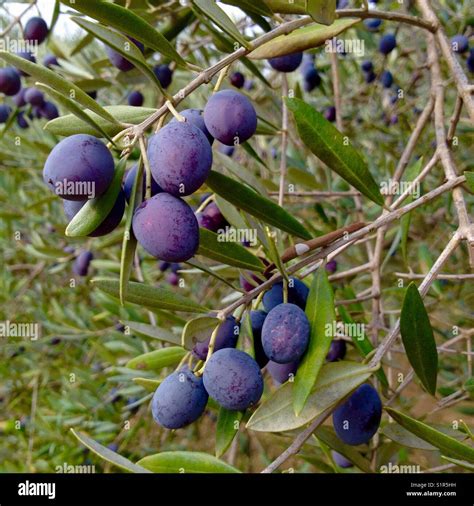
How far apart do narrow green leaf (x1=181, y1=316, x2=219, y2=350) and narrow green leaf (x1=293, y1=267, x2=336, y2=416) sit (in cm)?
13

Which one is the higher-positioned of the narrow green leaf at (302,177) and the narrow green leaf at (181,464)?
the narrow green leaf at (302,177)

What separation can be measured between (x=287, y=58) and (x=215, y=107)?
1.66ft

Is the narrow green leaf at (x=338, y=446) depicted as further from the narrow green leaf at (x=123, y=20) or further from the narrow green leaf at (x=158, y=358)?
the narrow green leaf at (x=123, y=20)

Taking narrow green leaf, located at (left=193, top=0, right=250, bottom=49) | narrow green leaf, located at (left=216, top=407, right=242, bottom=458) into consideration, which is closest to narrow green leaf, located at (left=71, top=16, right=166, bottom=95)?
narrow green leaf, located at (left=193, top=0, right=250, bottom=49)

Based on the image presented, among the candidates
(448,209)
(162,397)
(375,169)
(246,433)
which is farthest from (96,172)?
(246,433)

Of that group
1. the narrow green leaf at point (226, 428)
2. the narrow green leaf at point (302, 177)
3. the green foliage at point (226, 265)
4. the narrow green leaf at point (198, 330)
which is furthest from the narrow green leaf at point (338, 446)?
the narrow green leaf at point (302, 177)

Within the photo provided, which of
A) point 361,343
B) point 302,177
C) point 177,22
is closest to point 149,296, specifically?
point 361,343

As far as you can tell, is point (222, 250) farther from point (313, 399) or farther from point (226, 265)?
point (226, 265)

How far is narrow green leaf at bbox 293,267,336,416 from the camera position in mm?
728

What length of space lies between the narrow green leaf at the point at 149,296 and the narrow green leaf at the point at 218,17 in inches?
14.7

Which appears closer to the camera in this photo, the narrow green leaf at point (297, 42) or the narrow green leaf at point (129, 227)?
the narrow green leaf at point (129, 227)

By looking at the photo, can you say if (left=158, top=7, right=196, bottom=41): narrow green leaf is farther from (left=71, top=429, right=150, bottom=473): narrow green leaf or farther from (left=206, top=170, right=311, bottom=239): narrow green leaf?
(left=71, top=429, right=150, bottom=473): narrow green leaf

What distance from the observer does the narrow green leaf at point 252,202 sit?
794 millimetres
